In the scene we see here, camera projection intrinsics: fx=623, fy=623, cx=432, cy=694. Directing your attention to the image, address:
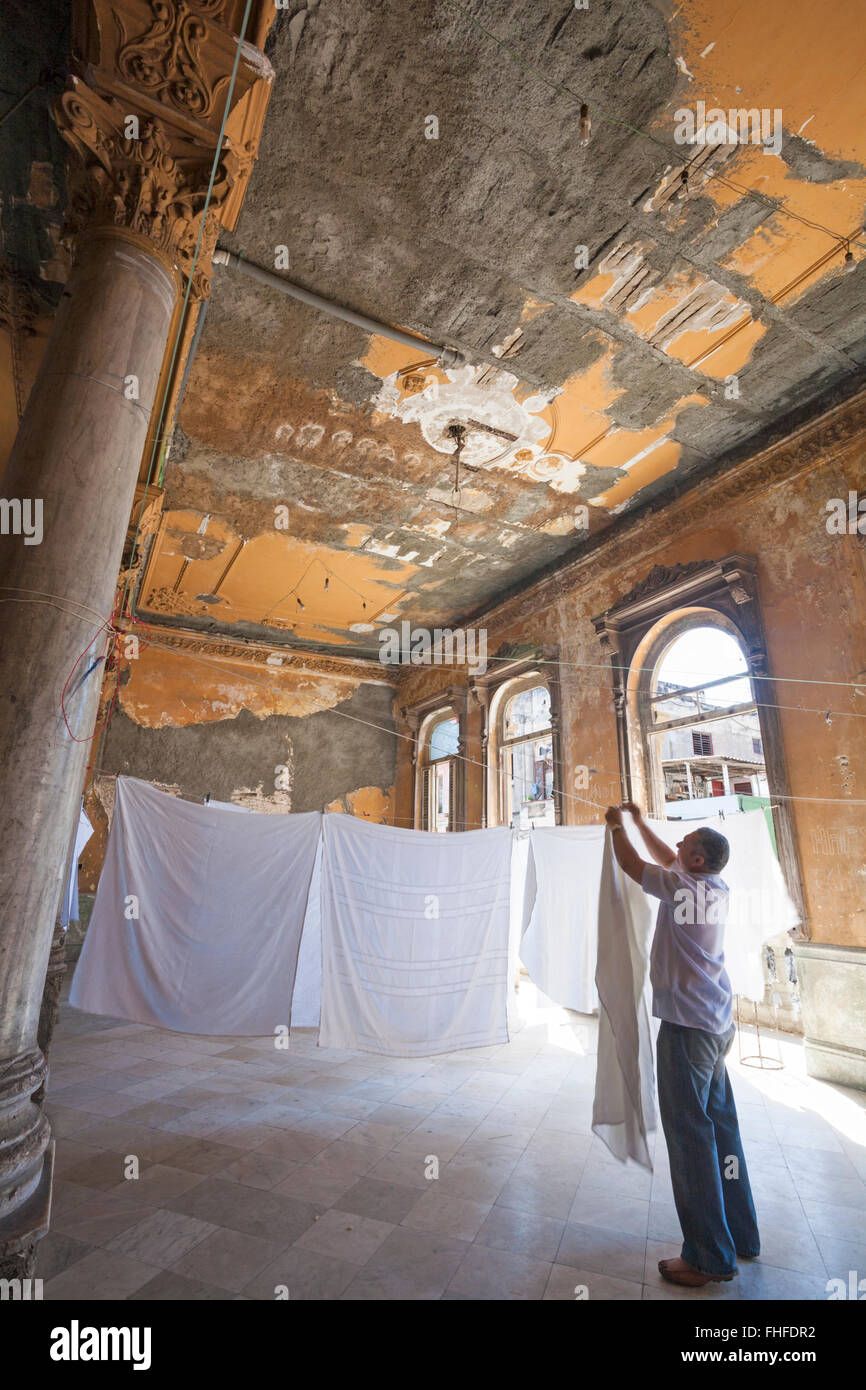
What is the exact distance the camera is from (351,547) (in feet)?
27.1

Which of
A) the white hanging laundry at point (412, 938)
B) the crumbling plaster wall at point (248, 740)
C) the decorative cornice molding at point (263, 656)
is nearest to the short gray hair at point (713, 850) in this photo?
the white hanging laundry at point (412, 938)

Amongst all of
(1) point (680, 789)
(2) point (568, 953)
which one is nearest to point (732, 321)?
(2) point (568, 953)

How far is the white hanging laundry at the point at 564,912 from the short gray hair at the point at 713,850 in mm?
2446

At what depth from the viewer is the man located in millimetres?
2305

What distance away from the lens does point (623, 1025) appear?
9.91 feet

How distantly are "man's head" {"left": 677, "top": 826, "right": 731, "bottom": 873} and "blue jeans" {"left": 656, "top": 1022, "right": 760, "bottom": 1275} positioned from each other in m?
0.63

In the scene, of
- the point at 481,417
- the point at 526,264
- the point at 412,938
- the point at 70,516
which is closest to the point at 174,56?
the point at 70,516

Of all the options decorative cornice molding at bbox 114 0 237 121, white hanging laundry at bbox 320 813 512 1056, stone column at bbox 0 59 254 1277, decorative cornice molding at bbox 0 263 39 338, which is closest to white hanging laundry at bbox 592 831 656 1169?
white hanging laundry at bbox 320 813 512 1056

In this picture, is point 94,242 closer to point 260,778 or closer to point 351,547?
point 351,547

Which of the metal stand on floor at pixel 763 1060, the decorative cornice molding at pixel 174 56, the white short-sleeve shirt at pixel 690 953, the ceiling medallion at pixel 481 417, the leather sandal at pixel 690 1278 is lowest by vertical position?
the metal stand on floor at pixel 763 1060

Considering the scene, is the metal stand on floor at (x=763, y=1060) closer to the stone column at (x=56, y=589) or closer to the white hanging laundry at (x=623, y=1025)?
the white hanging laundry at (x=623, y=1025)

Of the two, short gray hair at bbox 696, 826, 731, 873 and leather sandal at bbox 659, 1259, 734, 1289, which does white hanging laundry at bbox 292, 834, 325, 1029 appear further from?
short gray hair at bbox 696, 826, 731, 873

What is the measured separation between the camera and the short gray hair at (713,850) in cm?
263

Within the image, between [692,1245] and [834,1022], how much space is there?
10.5 feet
